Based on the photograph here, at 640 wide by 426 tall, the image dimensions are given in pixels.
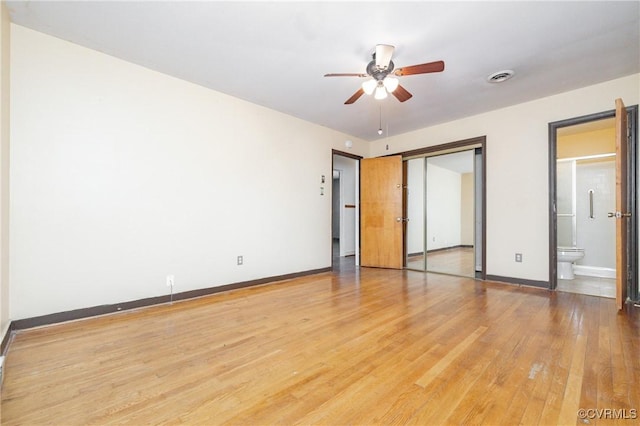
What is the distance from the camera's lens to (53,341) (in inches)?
80.3

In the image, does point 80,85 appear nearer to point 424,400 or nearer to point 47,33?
point 47,33

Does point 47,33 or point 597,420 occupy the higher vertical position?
point 47,33

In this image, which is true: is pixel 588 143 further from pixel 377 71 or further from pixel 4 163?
pixel 4 163

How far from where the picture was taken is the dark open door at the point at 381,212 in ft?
16.4

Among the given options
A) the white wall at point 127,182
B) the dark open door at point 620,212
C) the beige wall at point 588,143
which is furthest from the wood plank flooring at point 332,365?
the beige wall at point 588,143

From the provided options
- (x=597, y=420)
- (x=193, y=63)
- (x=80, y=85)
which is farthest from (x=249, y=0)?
(x=597, y=420)

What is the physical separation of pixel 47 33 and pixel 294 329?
3.29m

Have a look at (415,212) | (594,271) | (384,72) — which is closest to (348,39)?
(384,72)

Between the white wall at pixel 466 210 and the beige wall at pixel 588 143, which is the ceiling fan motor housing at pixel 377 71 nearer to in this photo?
the beige wall at pixel 588 143

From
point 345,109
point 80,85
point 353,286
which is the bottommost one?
point 353,286

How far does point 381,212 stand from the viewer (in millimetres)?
5168

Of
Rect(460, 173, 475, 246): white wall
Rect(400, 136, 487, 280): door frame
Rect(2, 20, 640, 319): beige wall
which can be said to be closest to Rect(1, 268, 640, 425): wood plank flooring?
Rect(2, 20, 640, 319): beige wall

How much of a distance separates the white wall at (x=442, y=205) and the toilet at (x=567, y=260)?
7.14 ft

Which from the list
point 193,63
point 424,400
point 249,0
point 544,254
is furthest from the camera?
point 544,254
